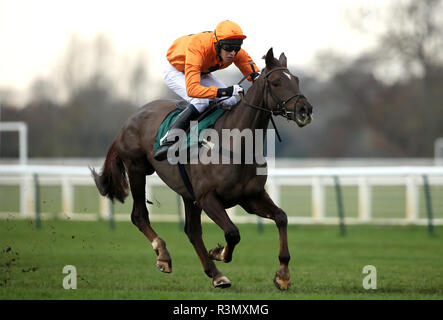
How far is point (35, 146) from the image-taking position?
23.0m

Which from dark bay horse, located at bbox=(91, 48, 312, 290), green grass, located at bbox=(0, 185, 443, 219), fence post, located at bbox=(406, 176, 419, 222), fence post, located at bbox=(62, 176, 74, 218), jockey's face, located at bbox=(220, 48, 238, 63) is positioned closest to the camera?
dark bay horse, located at bbox=(91, 48, 312, 290)

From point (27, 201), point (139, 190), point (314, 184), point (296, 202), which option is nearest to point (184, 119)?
point (139, 190)

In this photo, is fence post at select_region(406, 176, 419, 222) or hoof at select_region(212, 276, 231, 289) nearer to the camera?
hoof at select_region(212, 276, 231, 289)

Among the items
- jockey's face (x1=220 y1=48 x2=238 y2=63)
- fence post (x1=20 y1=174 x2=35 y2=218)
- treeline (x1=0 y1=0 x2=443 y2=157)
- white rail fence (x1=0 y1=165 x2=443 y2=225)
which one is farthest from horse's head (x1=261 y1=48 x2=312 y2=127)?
treeline (x1=0 y1=0 x2=443 y2=157)

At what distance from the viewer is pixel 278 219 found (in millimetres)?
6004

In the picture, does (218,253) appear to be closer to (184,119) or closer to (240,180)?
(240,180)

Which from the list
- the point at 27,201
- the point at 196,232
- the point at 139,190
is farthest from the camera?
the point at 27,201

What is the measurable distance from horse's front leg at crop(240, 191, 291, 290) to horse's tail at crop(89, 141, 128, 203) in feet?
6.25

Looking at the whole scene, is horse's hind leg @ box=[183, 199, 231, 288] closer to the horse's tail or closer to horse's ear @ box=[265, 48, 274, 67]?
the horse's tail

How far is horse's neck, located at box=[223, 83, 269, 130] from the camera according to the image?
604cm

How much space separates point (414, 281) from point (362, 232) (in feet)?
19.5

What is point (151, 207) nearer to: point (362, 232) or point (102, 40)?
point (362, 232)

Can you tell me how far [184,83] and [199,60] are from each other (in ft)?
2.01
